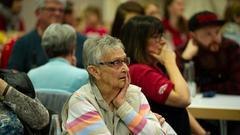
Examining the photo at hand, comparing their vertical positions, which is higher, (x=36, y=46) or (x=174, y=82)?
(x=174, y=82)

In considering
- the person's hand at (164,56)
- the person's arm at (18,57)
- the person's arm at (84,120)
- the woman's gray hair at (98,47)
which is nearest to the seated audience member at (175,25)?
the person's arm at (18,57)

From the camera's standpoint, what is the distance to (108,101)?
2.42 meters

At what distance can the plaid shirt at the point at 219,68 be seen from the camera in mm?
4000

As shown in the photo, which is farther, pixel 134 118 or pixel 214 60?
pixel 214 60

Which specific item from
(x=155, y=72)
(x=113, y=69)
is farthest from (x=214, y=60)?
(x=113, y=69)

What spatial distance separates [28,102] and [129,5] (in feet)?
7.53

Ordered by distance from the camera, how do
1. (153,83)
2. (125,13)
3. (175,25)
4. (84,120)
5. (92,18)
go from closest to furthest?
1. (84,120)
2. (153,83)
3. (125,13)
4. (175,25)
5. (92,18)

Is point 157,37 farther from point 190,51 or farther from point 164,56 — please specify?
point 190,51

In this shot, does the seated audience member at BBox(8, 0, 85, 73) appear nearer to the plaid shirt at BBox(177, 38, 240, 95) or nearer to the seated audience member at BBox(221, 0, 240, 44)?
the plaid shirt at BBox(177, 38, 240, 95)

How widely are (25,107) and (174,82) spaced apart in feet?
3.06

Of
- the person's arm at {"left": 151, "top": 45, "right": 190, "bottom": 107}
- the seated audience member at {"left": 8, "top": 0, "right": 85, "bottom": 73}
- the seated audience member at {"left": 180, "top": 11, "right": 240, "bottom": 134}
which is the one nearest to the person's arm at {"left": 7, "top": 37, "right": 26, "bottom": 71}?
the seated audience member at {"left": 8, "top": 0, "right": 85, "bottom": 73}

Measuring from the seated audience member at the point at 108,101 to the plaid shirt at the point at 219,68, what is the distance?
1.64 metres

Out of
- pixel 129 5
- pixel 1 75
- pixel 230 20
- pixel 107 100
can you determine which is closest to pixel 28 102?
pixel 1 75

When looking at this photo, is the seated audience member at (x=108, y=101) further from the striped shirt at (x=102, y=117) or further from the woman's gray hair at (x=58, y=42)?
the woman's gray hair at (x=58, y=42)
